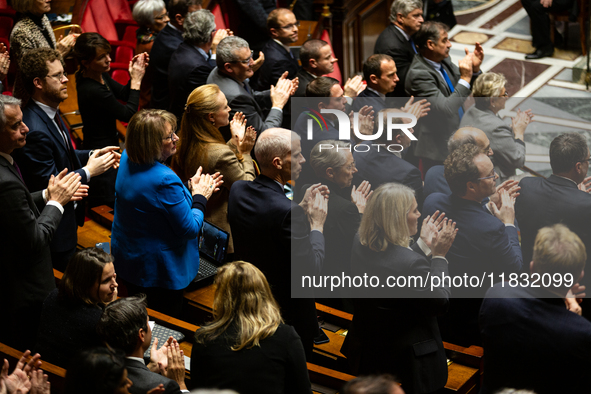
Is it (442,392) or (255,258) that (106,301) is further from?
(442,392)

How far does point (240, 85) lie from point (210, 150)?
851mm

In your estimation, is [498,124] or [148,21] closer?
[498,124]

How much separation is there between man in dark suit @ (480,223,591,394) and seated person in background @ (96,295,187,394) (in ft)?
3.32

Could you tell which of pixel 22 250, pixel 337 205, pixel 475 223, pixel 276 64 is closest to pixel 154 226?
pixel 22 250

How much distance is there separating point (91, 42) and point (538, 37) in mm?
5050

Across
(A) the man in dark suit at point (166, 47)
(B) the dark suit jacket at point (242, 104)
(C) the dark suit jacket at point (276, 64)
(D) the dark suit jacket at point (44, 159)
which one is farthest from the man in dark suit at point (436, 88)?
(D) the dark suit jacket at point (44, 159)

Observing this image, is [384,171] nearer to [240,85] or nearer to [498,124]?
[498,124]

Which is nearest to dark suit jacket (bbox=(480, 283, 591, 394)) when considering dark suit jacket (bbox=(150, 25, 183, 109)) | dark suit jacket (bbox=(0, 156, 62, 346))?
dark suit jacket (bbox=(0, 156, 62, 346))

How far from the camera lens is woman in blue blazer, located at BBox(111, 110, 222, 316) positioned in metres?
2.55

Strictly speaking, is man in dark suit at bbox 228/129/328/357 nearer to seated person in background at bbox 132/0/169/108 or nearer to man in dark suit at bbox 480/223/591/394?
man in dark suit at bbox 480/223/591/394

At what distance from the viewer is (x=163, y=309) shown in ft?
9.14

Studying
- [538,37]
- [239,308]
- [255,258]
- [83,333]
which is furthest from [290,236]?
[538,37]

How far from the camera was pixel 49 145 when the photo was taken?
2857mm

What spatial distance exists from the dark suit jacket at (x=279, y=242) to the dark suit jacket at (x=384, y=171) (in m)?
0.85
